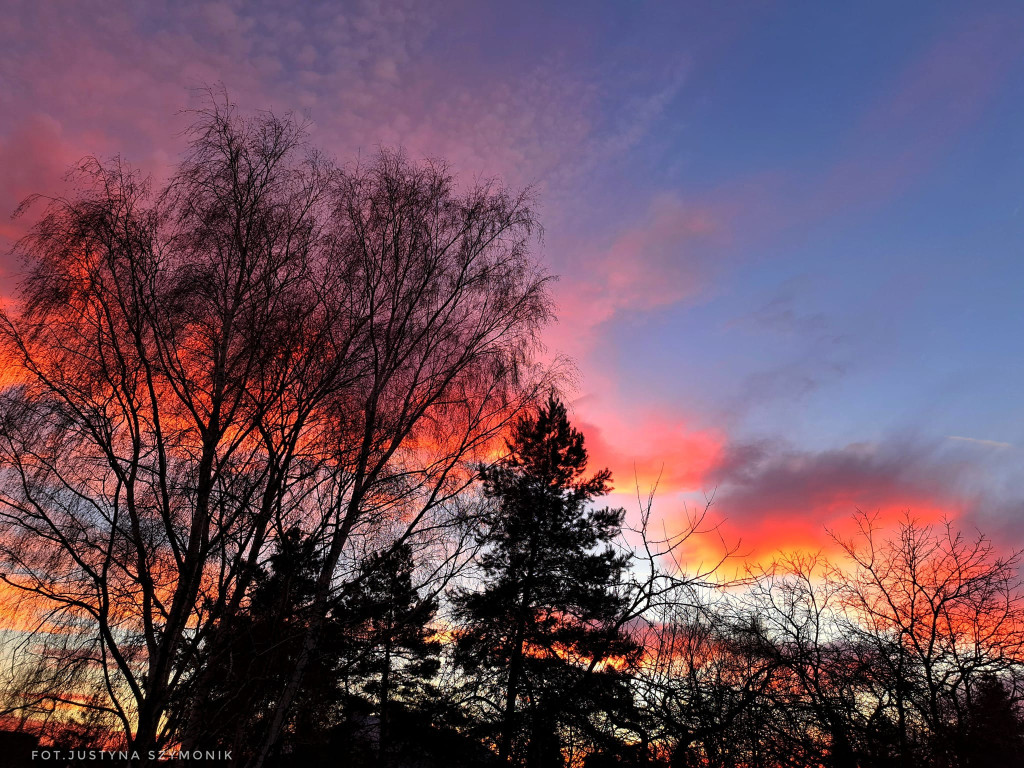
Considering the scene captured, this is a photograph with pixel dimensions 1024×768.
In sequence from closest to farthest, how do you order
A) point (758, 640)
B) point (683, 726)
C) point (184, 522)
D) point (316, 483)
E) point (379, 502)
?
point (683, 726)
point (758, 640)
point (316, 483)
point (184, 522)
point (379, 502)

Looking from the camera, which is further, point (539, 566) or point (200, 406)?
point (539, 566)

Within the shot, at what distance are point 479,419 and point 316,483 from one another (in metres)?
3.42

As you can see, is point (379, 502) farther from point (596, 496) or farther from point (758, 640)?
point (596, 496)

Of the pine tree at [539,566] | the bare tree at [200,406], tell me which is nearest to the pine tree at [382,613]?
the bare tree at [200,406]

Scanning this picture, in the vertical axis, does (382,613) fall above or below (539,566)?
below

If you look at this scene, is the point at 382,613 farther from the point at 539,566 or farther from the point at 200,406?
the point at 539,566

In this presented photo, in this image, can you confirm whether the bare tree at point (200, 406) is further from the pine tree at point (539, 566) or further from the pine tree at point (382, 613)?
the pine tree at point (539, 566)

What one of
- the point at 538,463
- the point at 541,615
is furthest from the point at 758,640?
the point at 538,463

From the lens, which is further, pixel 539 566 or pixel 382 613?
pixel 539 566

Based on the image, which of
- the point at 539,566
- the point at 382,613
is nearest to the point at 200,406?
the point at 382,613

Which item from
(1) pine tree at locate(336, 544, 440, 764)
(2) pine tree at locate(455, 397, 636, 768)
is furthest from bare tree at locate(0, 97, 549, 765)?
(2) pine tree at locate(455, 397, 636, 768)

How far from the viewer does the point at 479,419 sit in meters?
8.92

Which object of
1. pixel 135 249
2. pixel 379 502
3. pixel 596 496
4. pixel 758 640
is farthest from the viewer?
pixel 596 496

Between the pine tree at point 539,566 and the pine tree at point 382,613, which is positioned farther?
the pine tree at point 539,566
